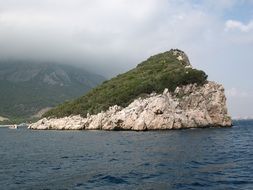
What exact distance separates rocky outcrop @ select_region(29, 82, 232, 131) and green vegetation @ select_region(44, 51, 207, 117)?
3.60m

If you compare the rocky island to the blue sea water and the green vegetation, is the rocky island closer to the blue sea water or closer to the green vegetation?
the green vegetation

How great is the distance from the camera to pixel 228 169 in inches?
1853

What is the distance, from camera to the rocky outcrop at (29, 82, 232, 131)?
138m

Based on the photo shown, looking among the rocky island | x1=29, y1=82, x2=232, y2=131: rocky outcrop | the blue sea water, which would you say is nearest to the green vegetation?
the rocky island

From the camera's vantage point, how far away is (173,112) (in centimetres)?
13962

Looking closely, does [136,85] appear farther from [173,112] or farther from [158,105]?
[158,105]

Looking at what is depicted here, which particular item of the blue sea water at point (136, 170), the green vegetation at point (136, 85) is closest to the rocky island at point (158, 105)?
the green vegetation at point (136, 85)

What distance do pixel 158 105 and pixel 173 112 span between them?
6.37m

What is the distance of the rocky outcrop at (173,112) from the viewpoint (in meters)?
138

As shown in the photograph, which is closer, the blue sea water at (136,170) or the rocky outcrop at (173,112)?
the blue sea water at (136,170)

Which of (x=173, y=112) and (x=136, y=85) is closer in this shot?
(x=173, y=112)

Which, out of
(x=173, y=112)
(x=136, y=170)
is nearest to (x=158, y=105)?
(x=173, y=112)

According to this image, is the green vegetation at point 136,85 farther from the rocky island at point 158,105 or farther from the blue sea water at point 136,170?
the blue sea water at point 136,170

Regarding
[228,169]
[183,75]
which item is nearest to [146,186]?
[228,169]
